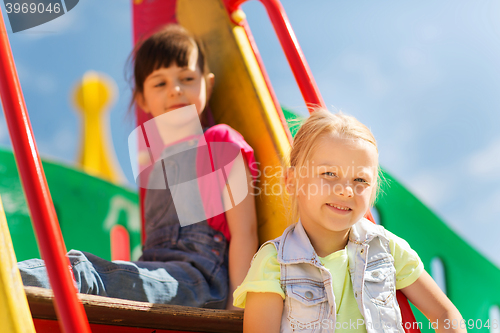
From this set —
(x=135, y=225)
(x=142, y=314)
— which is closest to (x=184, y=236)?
(x=142, y=314)

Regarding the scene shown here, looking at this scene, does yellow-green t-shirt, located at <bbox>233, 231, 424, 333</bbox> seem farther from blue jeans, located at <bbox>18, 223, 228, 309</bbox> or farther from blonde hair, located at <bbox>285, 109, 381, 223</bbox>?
blue jeans, located at <bbox>18, 223, 228, 309</bbox>

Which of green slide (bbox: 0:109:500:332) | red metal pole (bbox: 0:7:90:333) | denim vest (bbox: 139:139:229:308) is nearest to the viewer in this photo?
red metal pole (bbox: 0:7:90:333)

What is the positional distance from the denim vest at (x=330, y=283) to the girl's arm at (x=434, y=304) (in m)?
0.05

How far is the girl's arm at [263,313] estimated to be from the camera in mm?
665

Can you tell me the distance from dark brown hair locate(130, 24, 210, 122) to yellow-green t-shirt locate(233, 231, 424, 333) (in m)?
0.73

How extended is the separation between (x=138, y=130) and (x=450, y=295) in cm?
137

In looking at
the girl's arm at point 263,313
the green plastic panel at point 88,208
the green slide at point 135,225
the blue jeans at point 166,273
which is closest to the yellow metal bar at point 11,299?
the blue jeans at point 166,273

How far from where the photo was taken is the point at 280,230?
103 cm

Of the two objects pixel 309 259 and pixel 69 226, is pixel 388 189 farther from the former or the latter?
pixel 69 226

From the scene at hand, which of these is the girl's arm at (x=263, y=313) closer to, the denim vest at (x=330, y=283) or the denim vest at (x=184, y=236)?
the denim vest at (x=330, y=283)

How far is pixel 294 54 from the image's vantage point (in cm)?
107

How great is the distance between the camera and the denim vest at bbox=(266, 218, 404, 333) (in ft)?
2.25

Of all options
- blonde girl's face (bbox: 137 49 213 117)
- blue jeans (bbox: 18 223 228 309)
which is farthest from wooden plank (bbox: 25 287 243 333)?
blonde girl's face (bbox: 137 49 213 117)

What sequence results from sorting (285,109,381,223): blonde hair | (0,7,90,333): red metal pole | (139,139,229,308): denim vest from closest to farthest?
1. (0,7,90,333): red metal pole
2. (285,109,381,223): blonde hair
3. (139,139,229,308): denim vest
